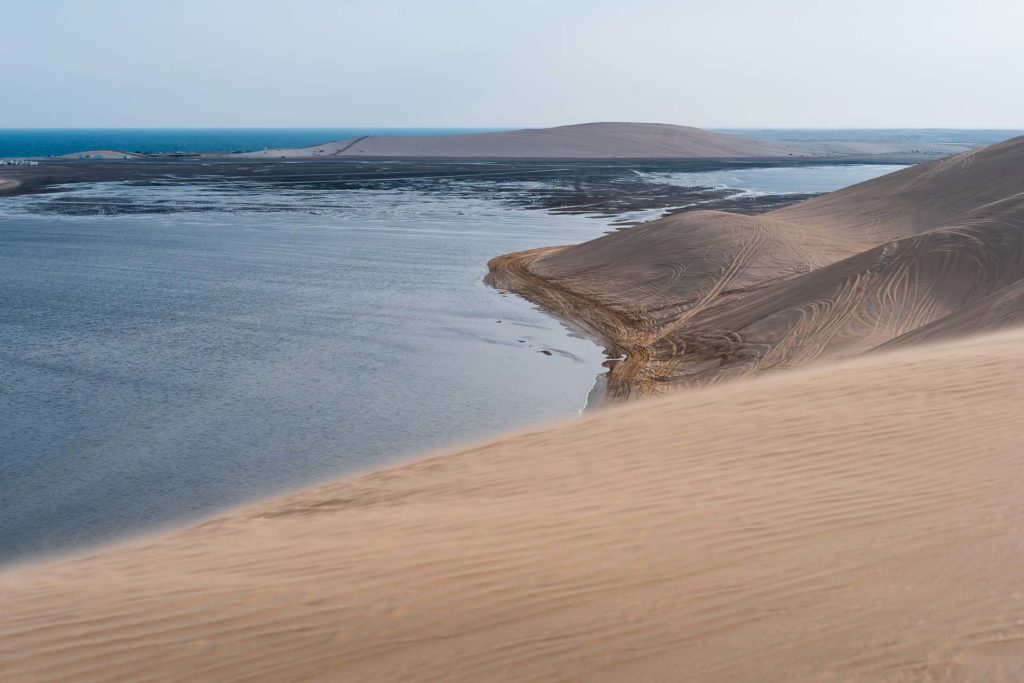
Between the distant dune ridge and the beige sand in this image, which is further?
the beige sand

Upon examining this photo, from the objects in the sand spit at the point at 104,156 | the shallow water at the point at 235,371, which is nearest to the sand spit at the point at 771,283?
the shallow water at the point at 235,371

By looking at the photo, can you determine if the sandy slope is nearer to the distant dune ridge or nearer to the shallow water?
the distant dune ridge

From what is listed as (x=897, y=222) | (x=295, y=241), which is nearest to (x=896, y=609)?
(x=897, y=222)

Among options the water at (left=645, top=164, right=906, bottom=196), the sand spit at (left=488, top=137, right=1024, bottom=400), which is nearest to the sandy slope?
the sand spit at (left=488, top=137, right=1024, bottom=400)

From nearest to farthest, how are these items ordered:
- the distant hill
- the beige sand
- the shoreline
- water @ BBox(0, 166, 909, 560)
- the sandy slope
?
1. the sandy slope
2. water @ BBox(0, 166, 909, 560)
3. the shoreline
4. the beige sand
5. the distant hill

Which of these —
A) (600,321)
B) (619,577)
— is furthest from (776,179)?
(619,577)

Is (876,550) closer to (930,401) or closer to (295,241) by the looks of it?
(930,401)

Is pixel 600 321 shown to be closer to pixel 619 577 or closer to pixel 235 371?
pixel 235 371

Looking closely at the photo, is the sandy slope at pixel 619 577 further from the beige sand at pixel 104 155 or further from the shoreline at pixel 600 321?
the beige sand at pixel 104 155
